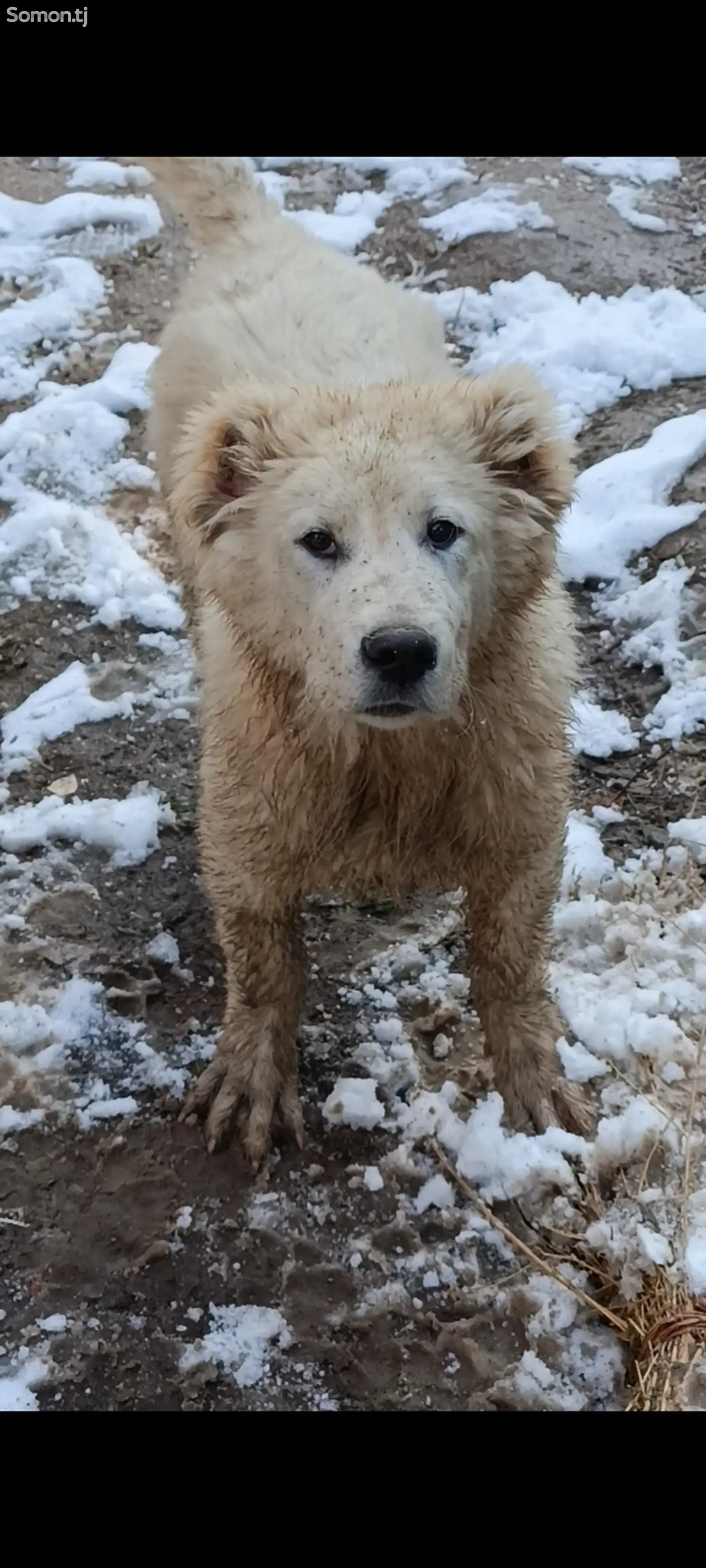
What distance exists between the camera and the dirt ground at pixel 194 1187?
120 inches

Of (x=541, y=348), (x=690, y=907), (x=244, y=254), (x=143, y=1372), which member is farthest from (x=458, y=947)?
(x=541, y=348)

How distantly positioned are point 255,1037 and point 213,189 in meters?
2.98

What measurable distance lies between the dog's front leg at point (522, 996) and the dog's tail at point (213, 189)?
2.72 m

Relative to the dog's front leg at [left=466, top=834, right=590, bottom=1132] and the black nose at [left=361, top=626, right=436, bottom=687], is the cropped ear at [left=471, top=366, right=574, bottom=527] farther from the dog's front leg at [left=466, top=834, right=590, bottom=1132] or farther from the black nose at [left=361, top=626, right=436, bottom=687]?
the dog's front leg at [left=466, top=834, right=590, bottom=1132]

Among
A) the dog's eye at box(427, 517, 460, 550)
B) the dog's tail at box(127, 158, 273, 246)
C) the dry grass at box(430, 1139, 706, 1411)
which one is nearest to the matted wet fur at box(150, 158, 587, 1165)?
the dog's eye at box(427, 517, 460, 550)

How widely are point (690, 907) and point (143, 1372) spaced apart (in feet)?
6.76

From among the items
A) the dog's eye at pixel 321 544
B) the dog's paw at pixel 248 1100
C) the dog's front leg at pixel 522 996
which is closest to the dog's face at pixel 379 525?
the dog's eye at pixel 321 544

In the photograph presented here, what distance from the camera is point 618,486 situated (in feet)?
17.1

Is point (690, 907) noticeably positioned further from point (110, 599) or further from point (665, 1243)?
point (110, 599)

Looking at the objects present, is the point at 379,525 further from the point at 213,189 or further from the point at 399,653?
the point at 213,189

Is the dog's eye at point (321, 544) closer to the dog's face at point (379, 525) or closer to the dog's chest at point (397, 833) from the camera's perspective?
the dog's face at point (379, 525)

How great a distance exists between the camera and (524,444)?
2.91 metres
